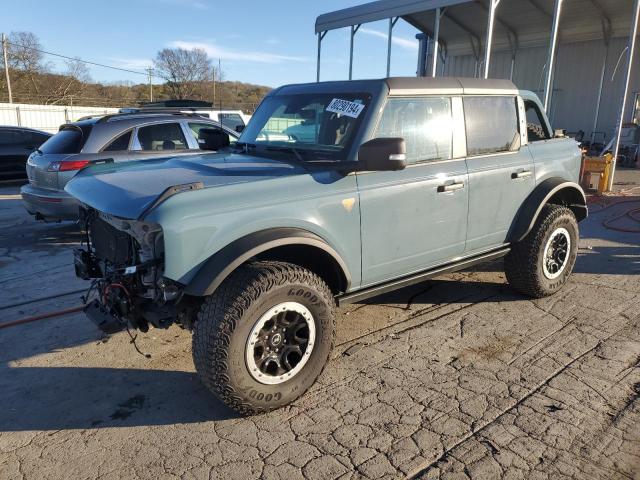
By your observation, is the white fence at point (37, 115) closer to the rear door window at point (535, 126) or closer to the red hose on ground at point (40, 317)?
the red hose on ground at point (40, 317)

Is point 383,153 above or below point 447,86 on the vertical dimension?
below

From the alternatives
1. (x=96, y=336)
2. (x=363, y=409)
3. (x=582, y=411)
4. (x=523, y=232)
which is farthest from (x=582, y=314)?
(x=96, y=336)

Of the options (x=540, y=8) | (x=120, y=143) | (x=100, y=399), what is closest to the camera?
(x=100, y=399)

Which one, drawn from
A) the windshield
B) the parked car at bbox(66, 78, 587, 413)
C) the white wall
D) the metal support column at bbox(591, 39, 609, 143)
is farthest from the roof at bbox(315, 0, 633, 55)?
the windshield

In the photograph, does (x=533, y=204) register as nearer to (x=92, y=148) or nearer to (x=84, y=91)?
(x=92, y=148)

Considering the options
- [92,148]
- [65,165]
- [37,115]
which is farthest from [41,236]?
[37,115]

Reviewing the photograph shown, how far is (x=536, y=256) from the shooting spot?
15.5ft

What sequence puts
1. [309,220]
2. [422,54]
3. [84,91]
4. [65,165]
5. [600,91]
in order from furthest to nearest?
[84,91] → [422,54] → [600,91] → [65,165] → [309,220]

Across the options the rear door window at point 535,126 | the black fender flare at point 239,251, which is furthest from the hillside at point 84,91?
the black fender flare at point 239,251

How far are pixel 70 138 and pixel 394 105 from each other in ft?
17.9

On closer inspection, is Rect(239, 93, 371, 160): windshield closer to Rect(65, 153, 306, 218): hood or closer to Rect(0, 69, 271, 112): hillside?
Rect(65, 153, 306, 218): hood

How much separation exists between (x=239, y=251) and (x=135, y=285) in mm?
696

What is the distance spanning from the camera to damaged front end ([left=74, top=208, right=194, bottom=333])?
291 cm

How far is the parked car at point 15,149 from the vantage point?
40.1 ft
